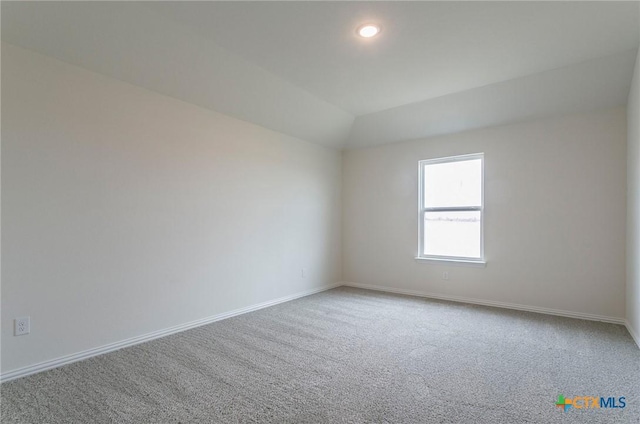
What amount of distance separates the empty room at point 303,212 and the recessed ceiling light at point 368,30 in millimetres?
28

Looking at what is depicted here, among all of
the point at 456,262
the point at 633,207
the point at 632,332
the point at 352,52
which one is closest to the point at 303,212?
the point at 456,262

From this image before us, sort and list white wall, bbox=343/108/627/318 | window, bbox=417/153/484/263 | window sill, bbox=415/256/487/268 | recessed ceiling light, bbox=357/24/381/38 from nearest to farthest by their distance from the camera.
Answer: recessed ceiling light, bbox=357/24/381/38 < white wall, bbox=343/108/627/318 < window sill, bbox=415/256/487/268 < window, bbox=417/153/484/263

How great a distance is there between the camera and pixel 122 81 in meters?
2.80

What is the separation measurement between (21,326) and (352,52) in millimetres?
3312

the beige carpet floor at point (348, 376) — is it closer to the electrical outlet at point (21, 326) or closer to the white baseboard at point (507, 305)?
the white baseboard at point (507, 305)

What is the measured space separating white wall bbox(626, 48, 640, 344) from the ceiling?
32 cm

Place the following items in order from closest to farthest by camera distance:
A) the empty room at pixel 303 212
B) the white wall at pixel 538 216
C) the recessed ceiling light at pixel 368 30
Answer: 1. the empty room at pixel 303 212
2. the recessed ceiling light at pixel 368 30
3. the white wall at pixel 538 216

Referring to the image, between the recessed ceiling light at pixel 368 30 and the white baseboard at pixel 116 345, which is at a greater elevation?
the recessed ceiling light at pixel 368 30


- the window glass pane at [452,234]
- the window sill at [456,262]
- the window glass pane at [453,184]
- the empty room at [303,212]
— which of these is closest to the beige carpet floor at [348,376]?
the empty room at [303,212]

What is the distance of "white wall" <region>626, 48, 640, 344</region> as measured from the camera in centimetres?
271

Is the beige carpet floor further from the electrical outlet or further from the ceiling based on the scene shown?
the ceiling

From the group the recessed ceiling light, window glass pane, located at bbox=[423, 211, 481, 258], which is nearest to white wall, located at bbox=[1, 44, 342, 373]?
the recessed ceiling light

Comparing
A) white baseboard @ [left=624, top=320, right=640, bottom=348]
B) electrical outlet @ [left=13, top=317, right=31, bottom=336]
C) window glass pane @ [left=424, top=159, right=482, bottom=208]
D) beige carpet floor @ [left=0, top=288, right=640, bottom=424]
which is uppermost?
window glass pane @ [left=424, top=159, right=482, bottom=208]

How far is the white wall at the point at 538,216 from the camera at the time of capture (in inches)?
135
